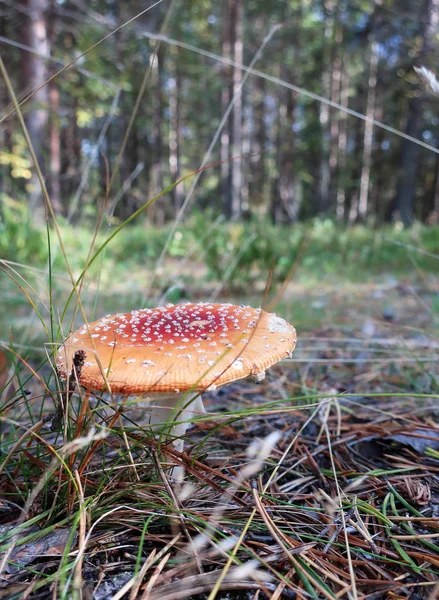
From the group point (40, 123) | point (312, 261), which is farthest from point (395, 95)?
point (40, 123)

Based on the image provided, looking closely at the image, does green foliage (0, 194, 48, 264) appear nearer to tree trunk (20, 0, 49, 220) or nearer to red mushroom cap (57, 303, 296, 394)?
tree trunk (20, 0, 49, 220)

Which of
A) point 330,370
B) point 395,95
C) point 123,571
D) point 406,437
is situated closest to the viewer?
point 123,571

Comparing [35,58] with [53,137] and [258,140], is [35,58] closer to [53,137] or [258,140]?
[53,137]

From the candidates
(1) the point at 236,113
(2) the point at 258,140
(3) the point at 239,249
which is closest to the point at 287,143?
(1) the point at 236,113

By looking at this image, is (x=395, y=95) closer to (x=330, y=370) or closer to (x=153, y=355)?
(x=330, y=370)

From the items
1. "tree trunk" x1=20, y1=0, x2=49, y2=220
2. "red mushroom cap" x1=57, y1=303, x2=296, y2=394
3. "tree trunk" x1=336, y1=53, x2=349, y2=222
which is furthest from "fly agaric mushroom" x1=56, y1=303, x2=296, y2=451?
"tree trunk" x1=336, y1=53, x2=349, y2=222

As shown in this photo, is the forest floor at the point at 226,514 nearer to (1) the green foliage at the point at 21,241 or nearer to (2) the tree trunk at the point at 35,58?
(1) the green foliage at the point at 21,241
